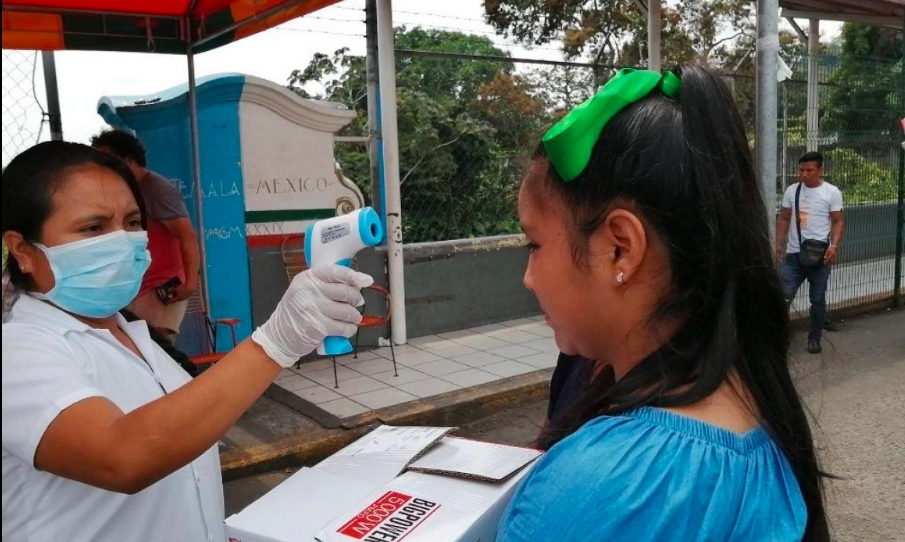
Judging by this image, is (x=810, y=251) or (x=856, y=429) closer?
(x=856, y=429)

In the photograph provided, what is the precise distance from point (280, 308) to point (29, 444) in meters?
0.47

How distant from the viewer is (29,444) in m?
1.22

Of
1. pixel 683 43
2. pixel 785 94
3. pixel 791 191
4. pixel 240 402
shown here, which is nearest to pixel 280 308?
pixel 240 402

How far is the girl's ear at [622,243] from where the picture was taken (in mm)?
908

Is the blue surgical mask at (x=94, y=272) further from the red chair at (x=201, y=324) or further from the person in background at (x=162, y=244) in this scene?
the red chair at (x=201, y=324)

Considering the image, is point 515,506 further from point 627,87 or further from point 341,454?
point 341,454

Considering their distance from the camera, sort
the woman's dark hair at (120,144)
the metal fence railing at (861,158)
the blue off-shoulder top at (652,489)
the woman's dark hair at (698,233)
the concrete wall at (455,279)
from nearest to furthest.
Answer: the blue off-shoulder top at (652,489) < the woman's dark hair at (698,233) < the woman's dark hair at (120,144) < the concrete wall at (455,279) < the metal fence railing at (861,158)

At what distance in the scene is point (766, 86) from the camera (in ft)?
12.3

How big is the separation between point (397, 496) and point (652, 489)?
0.57m

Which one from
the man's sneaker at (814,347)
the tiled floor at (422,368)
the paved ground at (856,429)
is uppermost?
the tiled floor at (422,368)

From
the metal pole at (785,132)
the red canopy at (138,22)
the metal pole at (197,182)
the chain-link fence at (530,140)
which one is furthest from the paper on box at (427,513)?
the metal pole at (785,132)

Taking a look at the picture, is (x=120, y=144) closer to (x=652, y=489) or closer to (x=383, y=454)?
(x=383, y=454)

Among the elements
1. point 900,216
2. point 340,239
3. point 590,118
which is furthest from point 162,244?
point 900,216

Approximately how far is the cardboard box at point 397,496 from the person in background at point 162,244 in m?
3.19
